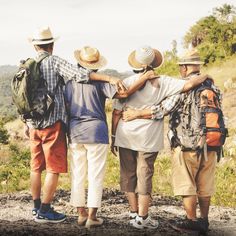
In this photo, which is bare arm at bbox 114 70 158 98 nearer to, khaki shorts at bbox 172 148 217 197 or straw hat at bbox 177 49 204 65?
straw hat at bbox 177 49 204 65

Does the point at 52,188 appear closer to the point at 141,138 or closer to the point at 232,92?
the point at 141,138

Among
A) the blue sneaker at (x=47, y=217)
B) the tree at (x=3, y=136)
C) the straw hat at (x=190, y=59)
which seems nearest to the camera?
the straw hat at (x=190, y=59)

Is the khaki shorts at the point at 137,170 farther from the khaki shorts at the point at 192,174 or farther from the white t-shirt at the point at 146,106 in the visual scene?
the khaki shorts at the point at 192,174

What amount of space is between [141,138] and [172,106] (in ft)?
1.42

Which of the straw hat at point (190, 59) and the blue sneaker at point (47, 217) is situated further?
the blue sneaker at point (47, 217)

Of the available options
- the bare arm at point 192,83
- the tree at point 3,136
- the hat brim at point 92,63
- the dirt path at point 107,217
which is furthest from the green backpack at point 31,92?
the tree at point 3,136

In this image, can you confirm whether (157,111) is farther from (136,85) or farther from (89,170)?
(89,170)

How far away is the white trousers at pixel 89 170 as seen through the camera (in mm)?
5742

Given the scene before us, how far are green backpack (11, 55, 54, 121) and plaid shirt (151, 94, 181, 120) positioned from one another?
99cm

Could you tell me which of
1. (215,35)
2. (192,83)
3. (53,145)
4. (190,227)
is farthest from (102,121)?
(215,35)

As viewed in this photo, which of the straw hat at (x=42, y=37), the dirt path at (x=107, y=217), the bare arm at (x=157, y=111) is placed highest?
the straw hat at (x=42, y=37)

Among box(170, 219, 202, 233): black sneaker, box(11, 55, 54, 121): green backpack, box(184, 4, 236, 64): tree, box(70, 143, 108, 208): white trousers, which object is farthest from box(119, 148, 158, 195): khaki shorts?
box(184, 4, 236, 64): tree

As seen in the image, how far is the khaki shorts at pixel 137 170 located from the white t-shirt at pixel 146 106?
96mm

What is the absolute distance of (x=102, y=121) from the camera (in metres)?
5.77
